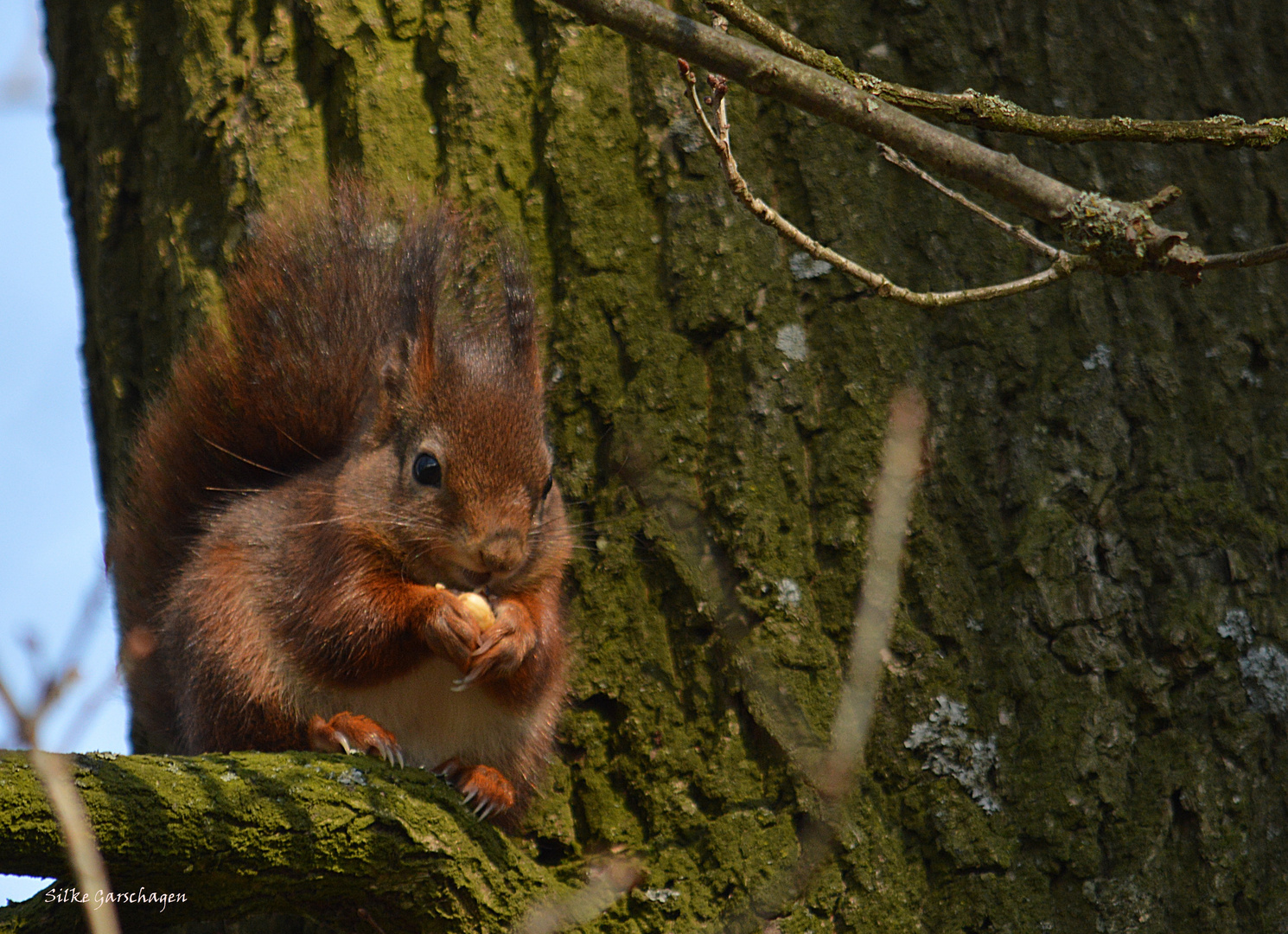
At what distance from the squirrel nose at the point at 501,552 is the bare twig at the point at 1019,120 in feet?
3.10

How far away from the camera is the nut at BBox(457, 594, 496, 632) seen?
1.84 metres

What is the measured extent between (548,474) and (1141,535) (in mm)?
915

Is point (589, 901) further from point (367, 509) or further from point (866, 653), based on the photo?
point (367, 509)

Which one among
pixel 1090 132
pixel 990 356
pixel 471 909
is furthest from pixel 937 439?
pixel 471 909

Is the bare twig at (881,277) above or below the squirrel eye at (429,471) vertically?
above

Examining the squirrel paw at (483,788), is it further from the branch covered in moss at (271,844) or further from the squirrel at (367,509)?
the branch covered in moss at (271,844)

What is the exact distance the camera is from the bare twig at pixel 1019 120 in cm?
106

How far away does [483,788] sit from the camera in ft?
5.96

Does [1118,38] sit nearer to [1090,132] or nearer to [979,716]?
[1090,132]

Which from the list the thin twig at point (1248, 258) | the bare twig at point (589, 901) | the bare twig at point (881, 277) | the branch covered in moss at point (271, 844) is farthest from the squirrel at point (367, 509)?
the thin twig at point (1248, 258)

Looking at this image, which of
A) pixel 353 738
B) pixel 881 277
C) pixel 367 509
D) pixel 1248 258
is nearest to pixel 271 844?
pixel 353 738

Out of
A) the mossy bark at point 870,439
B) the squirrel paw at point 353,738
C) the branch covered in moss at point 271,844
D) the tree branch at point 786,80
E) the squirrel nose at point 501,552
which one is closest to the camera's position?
the tree branch at point 786,80

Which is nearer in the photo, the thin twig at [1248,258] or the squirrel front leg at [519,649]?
the thin twig at [1248,258]

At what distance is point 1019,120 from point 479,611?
1121mm
